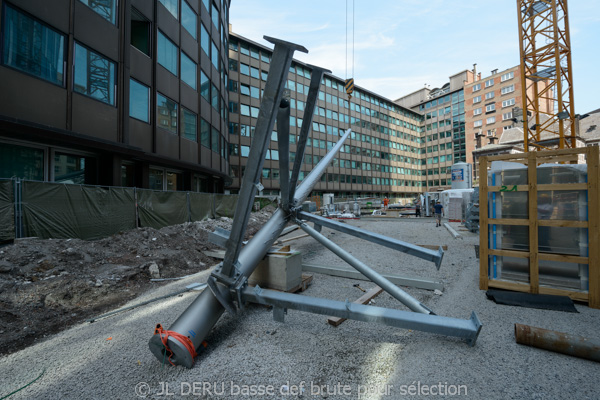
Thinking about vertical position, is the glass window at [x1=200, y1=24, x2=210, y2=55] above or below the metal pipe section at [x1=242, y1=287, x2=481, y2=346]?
above

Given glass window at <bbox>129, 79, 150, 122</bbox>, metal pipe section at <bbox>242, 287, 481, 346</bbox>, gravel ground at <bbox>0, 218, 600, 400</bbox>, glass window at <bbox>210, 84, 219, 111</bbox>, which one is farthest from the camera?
glass window at <bbox>210, 84, 219, 111</bbox>

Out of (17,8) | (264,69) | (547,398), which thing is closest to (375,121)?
(264,69)

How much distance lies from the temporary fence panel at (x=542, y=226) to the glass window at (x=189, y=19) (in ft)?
66.9

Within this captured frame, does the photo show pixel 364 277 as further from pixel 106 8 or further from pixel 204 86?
pixel 204 86

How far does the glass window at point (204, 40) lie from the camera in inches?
782

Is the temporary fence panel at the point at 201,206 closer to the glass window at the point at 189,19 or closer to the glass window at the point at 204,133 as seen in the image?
the glass window at the point at 204,133

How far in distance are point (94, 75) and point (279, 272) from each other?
12456 millimetres

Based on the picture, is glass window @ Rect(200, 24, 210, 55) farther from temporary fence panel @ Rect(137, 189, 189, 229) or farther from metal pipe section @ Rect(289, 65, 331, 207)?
metal pipe section @ Rect(289, 65, 331, 207)

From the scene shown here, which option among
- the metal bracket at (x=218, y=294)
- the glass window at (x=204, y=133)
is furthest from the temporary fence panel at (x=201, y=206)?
the metal bracket at (x=218, y=294)

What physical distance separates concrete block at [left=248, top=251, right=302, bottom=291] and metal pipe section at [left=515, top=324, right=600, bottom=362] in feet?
11.3

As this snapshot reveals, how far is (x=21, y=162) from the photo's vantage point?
31.1ft

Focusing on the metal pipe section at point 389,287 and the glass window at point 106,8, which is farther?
the glass window at point 106,8

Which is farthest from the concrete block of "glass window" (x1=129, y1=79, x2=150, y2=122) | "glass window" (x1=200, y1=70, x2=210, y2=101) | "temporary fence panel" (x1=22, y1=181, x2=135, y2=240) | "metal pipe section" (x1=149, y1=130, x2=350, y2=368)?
"glass window" (x1=200, y1=70, x2=210, y2=101)

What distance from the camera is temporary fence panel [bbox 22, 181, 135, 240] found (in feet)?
Answer: 25.2
